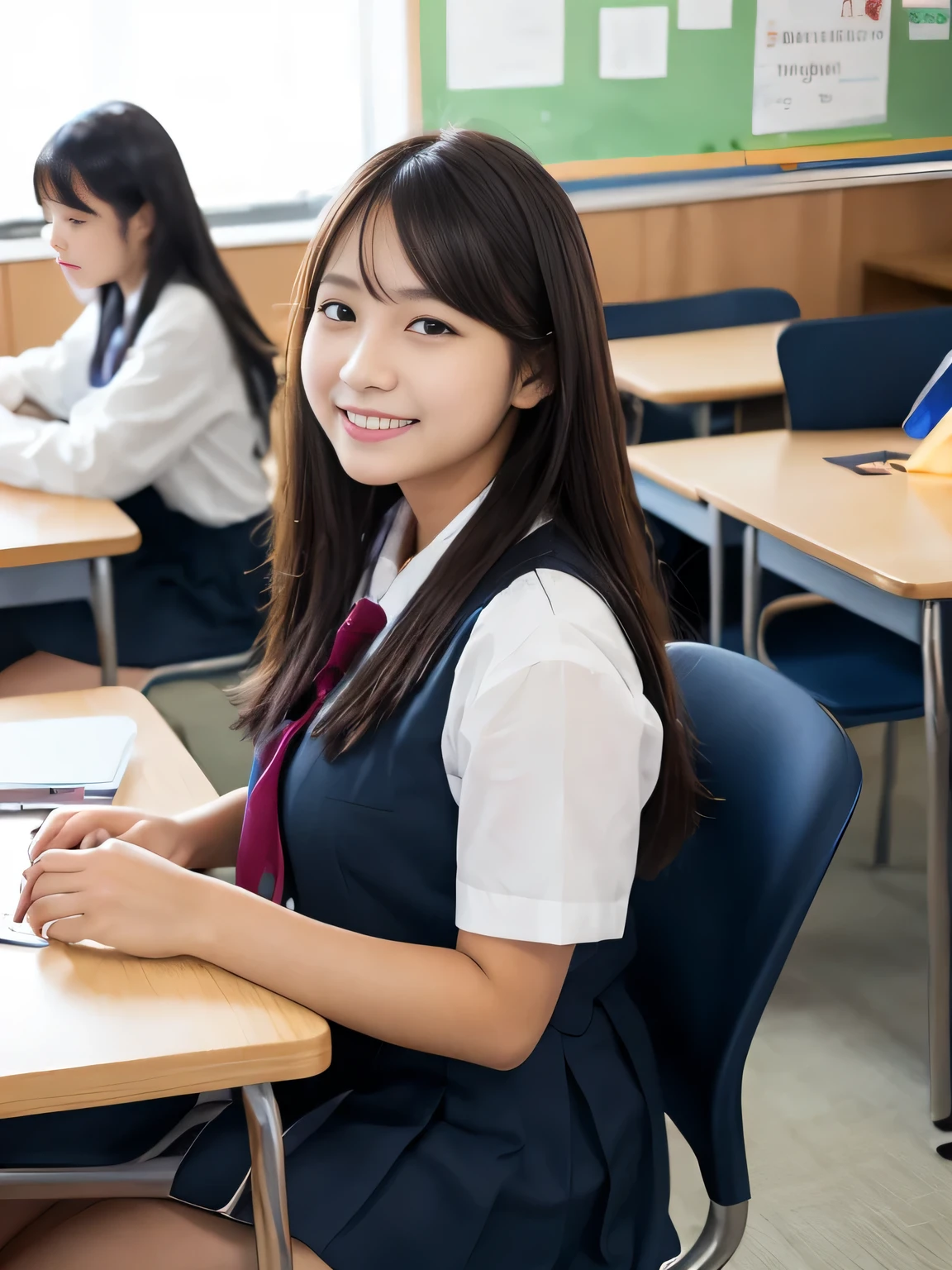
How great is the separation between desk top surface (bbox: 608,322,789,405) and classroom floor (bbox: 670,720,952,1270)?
3.29 feet

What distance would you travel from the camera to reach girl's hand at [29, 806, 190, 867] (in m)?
1.04

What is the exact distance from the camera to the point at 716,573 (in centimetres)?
231

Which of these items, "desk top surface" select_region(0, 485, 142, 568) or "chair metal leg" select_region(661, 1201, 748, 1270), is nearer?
"chair metal leg" select_region(661, 1201, 748, 1270)

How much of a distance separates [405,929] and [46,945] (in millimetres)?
244

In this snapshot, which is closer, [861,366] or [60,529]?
[60,529]

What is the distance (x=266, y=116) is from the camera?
358 cm

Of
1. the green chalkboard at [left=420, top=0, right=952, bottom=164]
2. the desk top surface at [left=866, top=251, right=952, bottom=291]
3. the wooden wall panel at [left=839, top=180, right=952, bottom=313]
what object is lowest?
the desk top surface at [left=866, top=251, right=952, bottom=291]

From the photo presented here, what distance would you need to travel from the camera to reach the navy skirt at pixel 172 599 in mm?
Result: 2205

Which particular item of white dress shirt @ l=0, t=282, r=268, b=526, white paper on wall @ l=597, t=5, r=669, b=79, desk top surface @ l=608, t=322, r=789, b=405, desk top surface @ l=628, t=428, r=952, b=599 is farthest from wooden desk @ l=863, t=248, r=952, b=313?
white dress shirt @ l=0, t=282, r=268, b=526

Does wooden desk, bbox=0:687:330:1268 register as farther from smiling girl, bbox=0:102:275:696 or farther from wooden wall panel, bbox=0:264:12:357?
wooden wall panel, bbox=0:264:12:357

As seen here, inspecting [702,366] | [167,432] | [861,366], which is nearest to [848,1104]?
[861,366]

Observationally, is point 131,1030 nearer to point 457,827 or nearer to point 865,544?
point 457,827

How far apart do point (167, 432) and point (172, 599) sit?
0.28m

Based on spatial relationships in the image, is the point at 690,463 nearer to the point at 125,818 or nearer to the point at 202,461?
the point at 202,461
